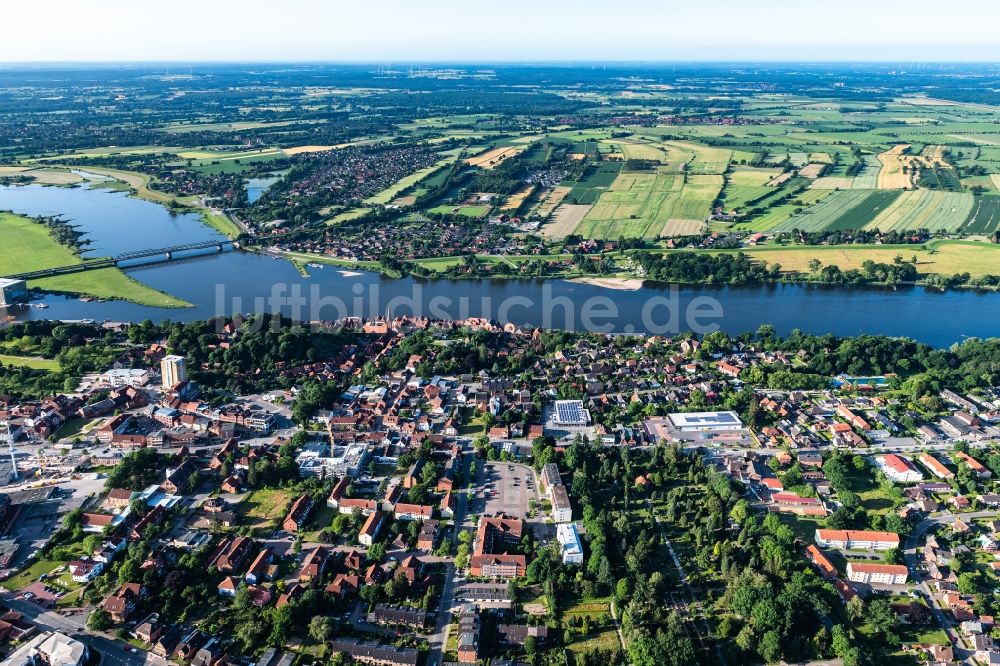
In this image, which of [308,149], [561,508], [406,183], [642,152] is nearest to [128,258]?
[406,183]

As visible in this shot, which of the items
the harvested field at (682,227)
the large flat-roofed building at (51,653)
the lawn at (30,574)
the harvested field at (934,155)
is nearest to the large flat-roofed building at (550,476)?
the large flat-roofed building at (51,653)

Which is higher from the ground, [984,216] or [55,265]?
[984,216]

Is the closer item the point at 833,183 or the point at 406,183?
the point at 833,183

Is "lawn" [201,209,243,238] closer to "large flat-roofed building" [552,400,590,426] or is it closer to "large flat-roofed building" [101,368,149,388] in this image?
"large flat-roofed building" [101,368,149,388]

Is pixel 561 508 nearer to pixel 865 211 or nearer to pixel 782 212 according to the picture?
pixel 782 212

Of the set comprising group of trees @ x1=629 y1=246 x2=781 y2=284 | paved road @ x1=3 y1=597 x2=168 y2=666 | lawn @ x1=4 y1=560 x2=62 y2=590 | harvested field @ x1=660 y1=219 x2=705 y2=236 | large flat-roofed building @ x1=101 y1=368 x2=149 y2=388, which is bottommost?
paved road @ x1=3 y1=597 x2=168 y2=666

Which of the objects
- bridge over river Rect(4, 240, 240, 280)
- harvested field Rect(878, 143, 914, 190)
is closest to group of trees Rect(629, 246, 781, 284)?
harvested field Rect(878, 143, 914, 190)
